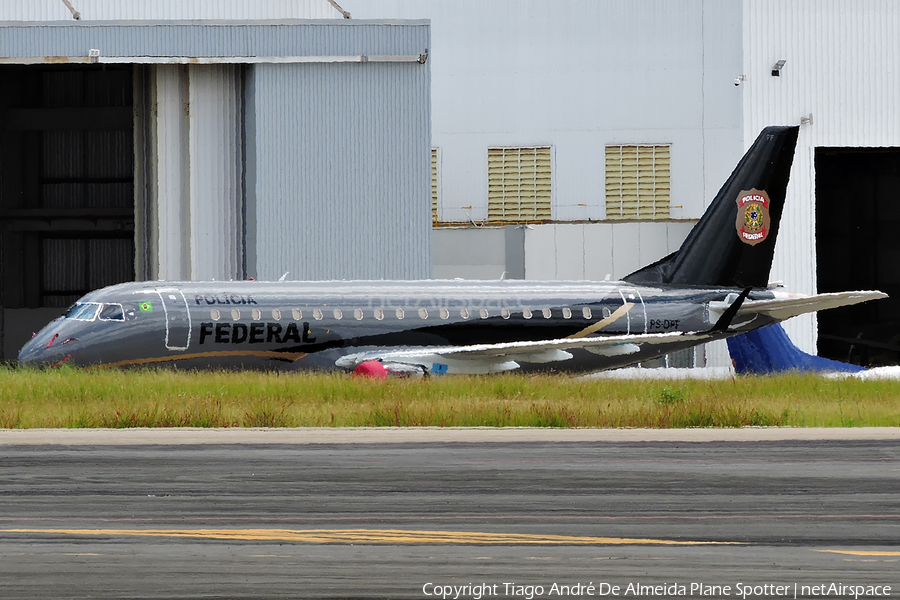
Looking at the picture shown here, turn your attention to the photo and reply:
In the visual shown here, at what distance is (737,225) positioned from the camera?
Result: 3631 cm

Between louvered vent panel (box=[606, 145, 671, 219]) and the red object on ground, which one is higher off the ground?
louvered vent panel (box=[606, 145, 671, 219])

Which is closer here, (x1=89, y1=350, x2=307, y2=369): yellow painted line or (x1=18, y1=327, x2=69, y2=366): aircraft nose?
(x1=18, y1=327, x2=69, y2=366): aircraft nose

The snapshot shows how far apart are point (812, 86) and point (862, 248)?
971cm

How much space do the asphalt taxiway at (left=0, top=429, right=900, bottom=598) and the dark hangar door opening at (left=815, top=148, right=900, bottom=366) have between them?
38.1m

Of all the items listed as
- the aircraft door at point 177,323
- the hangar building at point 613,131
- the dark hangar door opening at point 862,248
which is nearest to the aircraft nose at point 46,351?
the aircraft door at point 177,323

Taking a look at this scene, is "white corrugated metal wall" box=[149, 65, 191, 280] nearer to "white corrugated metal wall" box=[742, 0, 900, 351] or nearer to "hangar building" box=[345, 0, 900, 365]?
"hangar building" box=[345, 0, 900, 365]

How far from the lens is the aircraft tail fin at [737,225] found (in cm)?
3594

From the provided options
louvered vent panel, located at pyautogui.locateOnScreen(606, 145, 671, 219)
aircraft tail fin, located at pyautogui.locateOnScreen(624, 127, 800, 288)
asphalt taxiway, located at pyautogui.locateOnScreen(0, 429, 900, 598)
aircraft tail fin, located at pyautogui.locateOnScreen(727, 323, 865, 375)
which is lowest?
aircraft tail fin, located at pyautogui.locateOnScreen(727, 323, 865, 375)

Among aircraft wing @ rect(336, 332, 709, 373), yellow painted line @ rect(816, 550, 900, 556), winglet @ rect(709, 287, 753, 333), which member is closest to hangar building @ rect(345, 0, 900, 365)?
aircraft wing @ rect(336, 332, 709, 373)

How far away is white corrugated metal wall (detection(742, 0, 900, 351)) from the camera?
46562mm

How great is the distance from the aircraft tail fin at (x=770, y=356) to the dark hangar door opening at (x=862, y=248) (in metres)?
19.0

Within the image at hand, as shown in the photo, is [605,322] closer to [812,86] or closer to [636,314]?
[636,314]

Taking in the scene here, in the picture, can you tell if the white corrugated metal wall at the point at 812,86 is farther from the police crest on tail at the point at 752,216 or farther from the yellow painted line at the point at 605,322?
the yellow painted line at the point at 605,322

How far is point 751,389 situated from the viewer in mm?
26109
